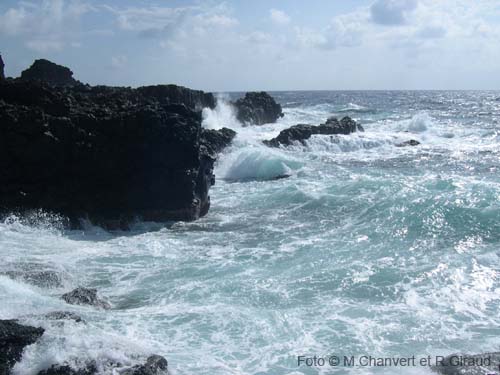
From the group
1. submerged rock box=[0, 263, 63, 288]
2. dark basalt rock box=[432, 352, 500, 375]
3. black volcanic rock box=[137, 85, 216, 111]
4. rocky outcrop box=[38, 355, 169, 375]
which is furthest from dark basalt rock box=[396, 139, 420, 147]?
rocky outcrop box=[38, 355, 169, 375]

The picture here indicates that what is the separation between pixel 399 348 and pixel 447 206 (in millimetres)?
9362

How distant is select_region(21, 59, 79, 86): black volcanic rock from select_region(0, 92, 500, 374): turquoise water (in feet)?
97.9

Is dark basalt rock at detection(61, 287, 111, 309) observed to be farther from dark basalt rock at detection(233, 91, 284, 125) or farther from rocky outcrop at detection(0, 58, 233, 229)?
dark basalt rock at detection(233, 91, 284, 125)

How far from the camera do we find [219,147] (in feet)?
99.5

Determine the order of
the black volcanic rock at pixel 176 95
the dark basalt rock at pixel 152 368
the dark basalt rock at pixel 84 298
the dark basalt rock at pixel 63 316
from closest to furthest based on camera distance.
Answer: the dark basalt rock at pixel 152 368, the dark basalt rock at pixel 63 316, the dark basalt rock at pixel 84 298, the black volcanic rock at pixel 176 95

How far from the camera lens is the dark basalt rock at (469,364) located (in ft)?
24.3

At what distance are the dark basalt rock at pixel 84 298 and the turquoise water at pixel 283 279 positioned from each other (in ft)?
0.72

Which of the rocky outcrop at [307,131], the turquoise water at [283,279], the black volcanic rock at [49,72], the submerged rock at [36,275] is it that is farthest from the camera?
the black volcanic rock at [49,72]

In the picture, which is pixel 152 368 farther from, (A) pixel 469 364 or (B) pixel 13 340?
(A) pixel 469 364

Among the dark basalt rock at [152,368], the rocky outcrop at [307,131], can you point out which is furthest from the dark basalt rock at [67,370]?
the rocky outcrop at [307,131]

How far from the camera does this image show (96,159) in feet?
54.5

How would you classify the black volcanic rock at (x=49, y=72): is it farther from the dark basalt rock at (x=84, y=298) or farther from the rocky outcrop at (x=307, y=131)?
the dark basalt rock at (x=84, y=298)

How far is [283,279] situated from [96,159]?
8.02 meters

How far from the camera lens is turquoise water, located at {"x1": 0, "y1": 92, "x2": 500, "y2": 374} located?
8.52 m
